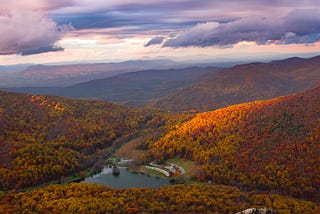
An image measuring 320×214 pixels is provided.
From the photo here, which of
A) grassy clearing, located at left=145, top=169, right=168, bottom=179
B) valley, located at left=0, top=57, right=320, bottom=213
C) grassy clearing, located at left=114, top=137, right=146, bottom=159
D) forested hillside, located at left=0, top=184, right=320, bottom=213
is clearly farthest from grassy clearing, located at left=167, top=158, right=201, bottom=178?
forested hillside, located at left=0, top=184, right=320, bottom=213

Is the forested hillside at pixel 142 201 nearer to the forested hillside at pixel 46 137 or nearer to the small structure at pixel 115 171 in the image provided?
the forested hillside at pixel 46 137

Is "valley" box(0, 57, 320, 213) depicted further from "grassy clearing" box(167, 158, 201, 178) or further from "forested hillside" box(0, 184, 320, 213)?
"grassy clearing" box(167, 158, 201, 178)

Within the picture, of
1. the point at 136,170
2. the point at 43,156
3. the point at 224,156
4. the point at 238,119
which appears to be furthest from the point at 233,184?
the point at 43,156

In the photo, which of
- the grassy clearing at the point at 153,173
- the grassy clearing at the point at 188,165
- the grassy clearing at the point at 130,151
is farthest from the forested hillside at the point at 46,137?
the grassy clearing at the point at 188,165

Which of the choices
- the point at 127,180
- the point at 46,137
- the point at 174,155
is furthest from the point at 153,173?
the point at 46,137

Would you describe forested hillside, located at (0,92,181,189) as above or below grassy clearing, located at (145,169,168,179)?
above

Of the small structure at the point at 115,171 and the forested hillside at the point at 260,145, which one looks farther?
the small structure at the point at 115,171
